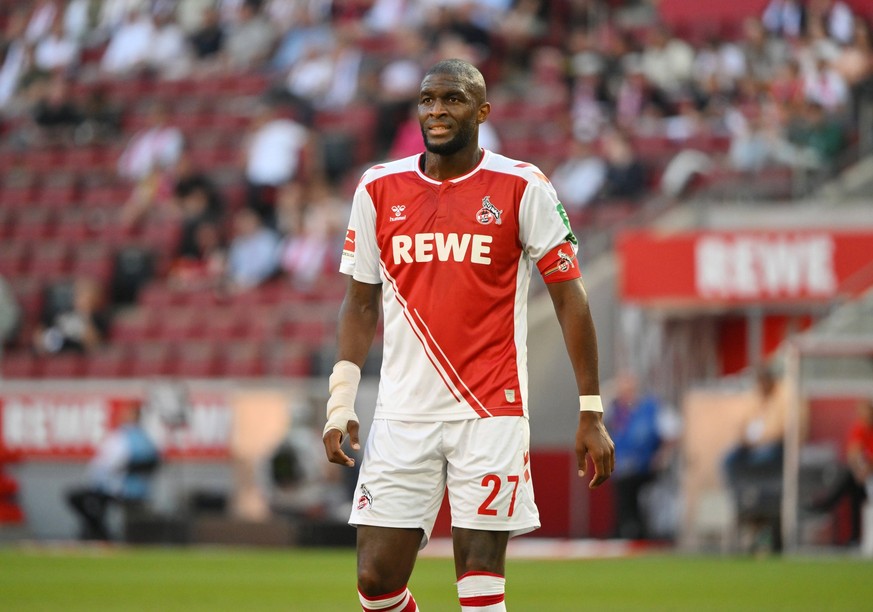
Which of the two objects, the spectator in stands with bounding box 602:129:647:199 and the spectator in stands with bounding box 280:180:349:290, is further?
the spectator in stands with bounding box 280:180:349:290

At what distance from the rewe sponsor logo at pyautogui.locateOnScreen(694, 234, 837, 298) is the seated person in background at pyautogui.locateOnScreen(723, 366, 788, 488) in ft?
5.29

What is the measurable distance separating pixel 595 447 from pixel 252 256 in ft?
53.4

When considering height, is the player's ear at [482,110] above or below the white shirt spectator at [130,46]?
below

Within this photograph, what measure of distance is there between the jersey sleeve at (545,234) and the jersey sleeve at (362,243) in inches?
22.6

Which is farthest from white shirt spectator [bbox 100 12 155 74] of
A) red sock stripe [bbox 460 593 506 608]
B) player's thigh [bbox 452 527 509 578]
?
red sock stripe [bbox 460 593 506 608]

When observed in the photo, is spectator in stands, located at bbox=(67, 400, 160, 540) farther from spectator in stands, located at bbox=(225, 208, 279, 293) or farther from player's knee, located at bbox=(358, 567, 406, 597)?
player's knee, located at bbox=(358, 567, 406, 597)

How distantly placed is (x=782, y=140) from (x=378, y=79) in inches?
258

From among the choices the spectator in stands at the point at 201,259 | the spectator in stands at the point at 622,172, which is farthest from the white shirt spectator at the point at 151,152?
the spectator in stands at the point at 622,172

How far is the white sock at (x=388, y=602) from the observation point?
5.95 m

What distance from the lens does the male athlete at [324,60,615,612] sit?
590 cm

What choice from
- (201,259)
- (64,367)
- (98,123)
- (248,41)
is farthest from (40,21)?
(64,367)

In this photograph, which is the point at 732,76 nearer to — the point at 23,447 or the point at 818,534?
the point at 818,534

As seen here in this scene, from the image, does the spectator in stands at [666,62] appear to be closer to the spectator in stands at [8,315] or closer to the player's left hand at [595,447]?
the spectator in stands at [8,315]

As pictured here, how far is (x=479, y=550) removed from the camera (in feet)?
19.2
